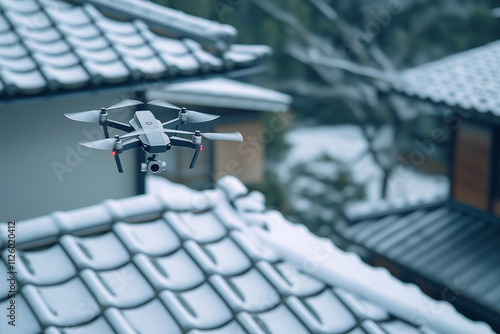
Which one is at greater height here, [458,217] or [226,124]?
[226,124]

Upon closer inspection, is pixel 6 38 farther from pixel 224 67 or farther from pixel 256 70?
pixel 256 70

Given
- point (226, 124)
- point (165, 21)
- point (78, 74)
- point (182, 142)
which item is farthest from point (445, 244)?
point (182, 142)

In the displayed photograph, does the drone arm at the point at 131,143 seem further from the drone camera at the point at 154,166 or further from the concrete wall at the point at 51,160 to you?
the concrete wall at the point at 51,160

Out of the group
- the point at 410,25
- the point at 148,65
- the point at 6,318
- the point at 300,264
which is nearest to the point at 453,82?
the point at 148,65

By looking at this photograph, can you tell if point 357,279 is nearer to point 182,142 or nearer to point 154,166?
point 182,142

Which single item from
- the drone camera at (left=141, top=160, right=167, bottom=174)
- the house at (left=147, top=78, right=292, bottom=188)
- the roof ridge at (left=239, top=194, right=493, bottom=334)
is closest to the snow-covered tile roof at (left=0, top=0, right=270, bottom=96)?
the roof ridge at (left=239, top=194, right=493, bottom=334)

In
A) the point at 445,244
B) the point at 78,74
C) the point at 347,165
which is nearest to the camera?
the point at 78,74
